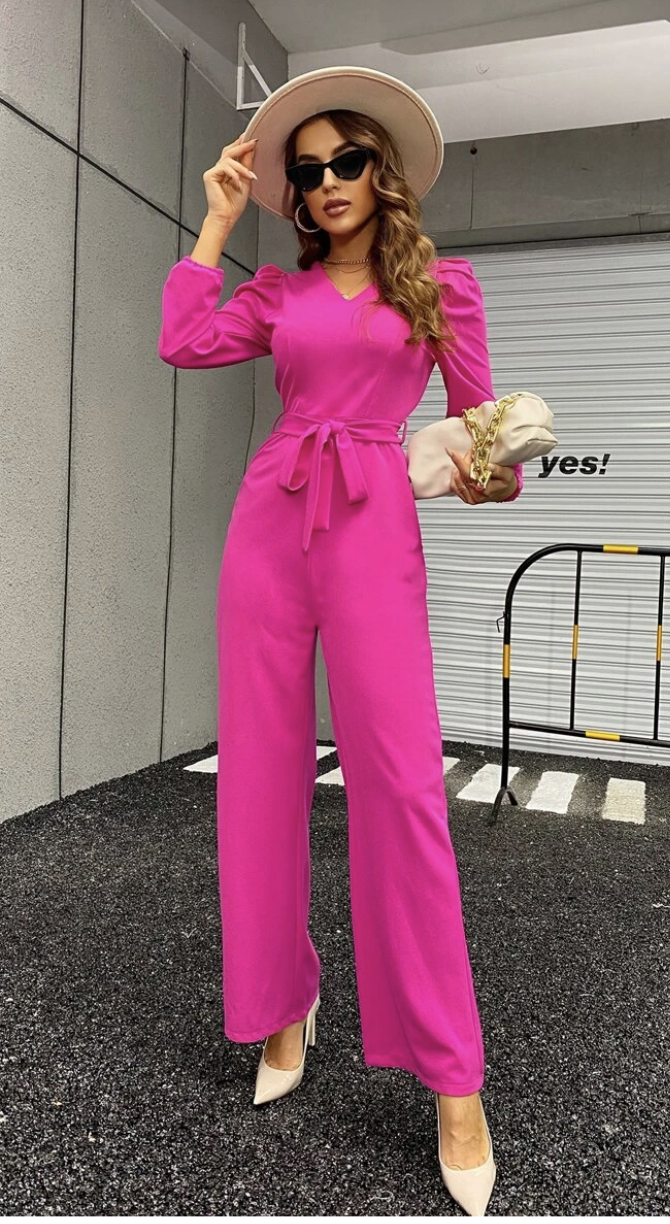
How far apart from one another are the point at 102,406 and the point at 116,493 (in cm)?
40

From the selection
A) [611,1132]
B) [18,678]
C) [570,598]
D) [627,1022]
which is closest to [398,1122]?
[611,1132]

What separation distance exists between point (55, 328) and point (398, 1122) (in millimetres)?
3228

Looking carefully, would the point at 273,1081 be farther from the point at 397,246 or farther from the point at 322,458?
the point at 397,246

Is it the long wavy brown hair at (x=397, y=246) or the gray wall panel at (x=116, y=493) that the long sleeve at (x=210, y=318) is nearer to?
the long wavy brown hair at (x=397, y=246)

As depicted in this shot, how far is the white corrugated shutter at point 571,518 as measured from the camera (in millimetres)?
5504

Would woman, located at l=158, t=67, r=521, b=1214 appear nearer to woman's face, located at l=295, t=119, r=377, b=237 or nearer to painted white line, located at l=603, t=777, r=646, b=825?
woman's face, located at l=295, t=119, r=377, b=237

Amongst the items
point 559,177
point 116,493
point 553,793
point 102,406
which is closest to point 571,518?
point 553,793

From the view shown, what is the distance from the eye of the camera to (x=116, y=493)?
167 inches

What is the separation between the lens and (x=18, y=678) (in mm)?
3615

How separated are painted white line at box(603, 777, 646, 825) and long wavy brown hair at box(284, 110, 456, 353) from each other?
9.93 feet

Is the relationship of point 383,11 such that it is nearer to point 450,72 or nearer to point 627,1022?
point 450,72

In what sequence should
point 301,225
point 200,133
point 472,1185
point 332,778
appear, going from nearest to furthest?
1. point 472,1185
2. point 301,225
3. point 332,778
4. point 200,133

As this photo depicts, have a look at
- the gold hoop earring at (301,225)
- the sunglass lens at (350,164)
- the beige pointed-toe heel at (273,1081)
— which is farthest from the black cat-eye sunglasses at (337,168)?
the beige pointed-toe heel at (273,1081)

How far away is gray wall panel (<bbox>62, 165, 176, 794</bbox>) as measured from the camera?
3.97m
